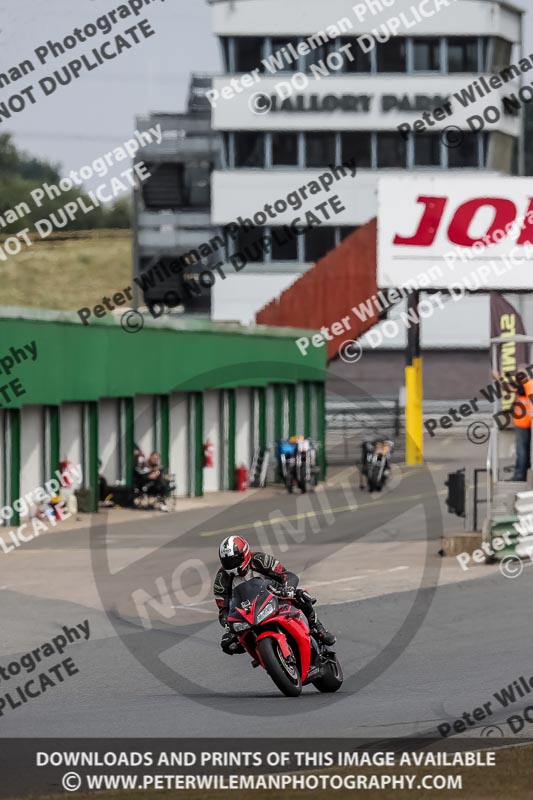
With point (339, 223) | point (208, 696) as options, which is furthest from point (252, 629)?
point (339, 223)

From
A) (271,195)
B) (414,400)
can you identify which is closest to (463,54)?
(271,195)

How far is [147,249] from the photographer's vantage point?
2857 inches

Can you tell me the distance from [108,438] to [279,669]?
68.8 feet

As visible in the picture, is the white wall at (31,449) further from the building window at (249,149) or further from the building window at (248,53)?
the building window at (248,53)

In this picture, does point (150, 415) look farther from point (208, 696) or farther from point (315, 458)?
point (208, 696)

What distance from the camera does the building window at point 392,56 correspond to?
230 feet

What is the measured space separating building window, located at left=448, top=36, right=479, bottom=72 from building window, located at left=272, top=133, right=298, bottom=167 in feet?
25.8

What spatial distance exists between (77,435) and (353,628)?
14.6 metres

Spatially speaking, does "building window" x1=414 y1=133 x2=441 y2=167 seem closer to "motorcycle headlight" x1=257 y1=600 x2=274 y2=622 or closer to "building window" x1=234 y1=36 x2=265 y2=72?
"building window" x1=234 y1=36 x2=265 y2=72

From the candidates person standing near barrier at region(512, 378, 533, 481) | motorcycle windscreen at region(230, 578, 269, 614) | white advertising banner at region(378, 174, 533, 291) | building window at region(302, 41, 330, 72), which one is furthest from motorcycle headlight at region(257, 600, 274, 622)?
building window at region(302, 41, 330, 72)

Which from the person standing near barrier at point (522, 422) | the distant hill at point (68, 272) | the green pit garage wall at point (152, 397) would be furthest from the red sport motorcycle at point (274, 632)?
the distant hill at point (68, 272)

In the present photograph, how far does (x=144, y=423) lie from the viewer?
112 feet

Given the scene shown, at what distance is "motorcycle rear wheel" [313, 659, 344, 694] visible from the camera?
516 inches

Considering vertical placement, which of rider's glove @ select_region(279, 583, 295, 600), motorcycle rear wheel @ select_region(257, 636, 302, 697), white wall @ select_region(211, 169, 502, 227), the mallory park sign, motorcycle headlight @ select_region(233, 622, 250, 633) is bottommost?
motorcycle rear wheel @ select_region(257, 636, 302, 697)
